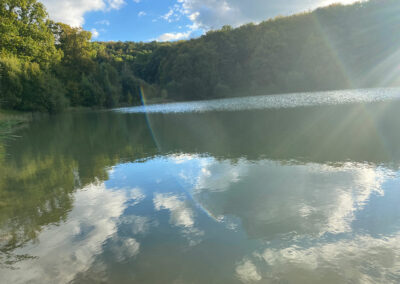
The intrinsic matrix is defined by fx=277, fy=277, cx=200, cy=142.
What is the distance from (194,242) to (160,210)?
7.06 feet

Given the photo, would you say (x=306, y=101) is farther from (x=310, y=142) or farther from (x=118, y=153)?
(x=118, y=153)

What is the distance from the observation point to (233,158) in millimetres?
13812

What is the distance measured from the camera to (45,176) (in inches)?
489

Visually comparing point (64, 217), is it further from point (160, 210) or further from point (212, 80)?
point (212, 80)

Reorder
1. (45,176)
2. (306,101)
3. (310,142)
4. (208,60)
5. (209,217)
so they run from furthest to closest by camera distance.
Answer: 1. (208,60)
2. (306,101)
3. (310,142)
4. (45,176)
5. (209,217)

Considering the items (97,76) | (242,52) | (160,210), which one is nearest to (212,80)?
(242,52)

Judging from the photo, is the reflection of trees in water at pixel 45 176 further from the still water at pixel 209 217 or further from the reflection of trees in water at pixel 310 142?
the reflection of trees in water at pixel 310 142

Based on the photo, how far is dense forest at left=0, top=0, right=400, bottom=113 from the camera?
161 feet

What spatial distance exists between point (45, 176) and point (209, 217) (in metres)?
8.80

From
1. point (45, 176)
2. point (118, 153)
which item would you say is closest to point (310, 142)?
point (118, 153)

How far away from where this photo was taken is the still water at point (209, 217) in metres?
5.18

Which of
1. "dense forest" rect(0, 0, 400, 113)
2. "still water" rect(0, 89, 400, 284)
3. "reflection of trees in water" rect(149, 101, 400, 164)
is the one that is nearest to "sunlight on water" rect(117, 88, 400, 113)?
"reflection of trees in water" rect(149, 101, 400, 164)

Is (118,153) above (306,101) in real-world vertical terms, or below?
below

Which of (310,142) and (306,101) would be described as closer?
(310,142)
